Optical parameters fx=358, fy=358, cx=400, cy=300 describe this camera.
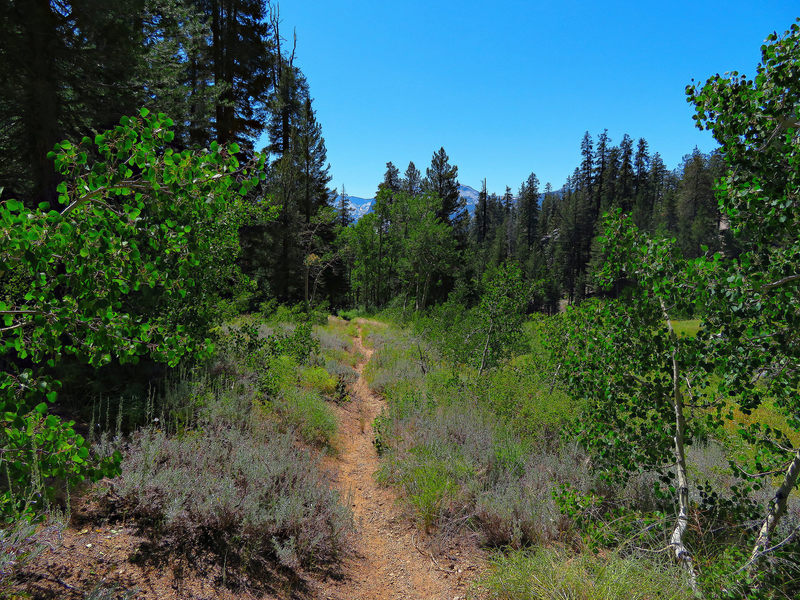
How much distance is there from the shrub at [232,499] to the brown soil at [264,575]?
0.57ft

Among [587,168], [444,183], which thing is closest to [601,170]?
[587,168]

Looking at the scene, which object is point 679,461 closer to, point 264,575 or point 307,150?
point 264,575

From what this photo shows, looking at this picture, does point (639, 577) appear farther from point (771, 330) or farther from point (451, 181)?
point (451, 181)

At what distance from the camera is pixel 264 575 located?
3.11 meters

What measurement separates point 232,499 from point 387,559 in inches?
70.1

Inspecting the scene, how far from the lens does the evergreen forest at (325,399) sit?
176 cm

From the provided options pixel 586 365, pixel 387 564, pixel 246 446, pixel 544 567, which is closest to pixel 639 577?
pixel 544 567

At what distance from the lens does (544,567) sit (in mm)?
2982

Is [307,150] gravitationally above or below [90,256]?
above

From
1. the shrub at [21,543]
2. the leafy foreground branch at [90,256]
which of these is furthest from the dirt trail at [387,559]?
the leafy foreground branch at [90,256]

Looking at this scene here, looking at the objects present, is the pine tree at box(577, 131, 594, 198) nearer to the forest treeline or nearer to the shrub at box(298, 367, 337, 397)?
the forest treeline

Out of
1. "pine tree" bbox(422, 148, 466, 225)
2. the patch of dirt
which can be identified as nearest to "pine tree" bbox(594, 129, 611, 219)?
"pine tree" bbox(422, 148, 466, 225)

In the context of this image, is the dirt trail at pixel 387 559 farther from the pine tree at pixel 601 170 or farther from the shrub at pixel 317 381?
the pine tree at pixel 601 170

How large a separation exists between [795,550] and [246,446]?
16.4 ft
